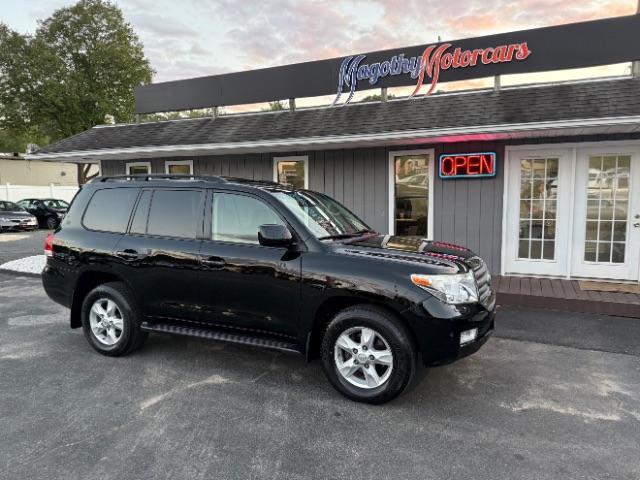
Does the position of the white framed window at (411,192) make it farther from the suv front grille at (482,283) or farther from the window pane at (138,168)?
the window pane at (138,168)

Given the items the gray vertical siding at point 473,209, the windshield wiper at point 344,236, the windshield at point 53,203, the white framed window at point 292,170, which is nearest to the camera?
the windshield wiper at point 344,236

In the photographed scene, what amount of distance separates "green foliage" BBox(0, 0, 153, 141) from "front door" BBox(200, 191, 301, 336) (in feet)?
78.4

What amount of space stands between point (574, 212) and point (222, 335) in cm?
638

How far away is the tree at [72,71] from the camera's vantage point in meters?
23.3

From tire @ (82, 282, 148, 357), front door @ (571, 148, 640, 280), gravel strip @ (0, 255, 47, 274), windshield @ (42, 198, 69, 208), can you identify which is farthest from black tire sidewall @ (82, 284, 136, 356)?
windshield @ (42, 198, 69, 208)

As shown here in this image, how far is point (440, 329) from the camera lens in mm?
3373

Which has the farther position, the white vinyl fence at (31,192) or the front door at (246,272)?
the white vinyl fence at (31,192)

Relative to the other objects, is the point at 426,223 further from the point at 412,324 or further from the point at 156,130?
the point at 156,130

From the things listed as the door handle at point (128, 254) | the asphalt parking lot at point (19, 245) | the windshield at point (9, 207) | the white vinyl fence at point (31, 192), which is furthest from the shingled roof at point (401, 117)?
the white vinyl fence at point (31, 192)

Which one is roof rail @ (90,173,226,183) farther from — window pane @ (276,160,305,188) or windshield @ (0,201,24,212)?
windshield @ (0,201,24,212)

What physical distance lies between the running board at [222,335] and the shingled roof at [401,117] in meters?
4.83

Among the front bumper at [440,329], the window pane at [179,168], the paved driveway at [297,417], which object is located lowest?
the paved driveway at [297,417]

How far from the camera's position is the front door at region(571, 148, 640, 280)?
7.23 m

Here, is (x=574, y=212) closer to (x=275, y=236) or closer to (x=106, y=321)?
(x=275, y=236)
